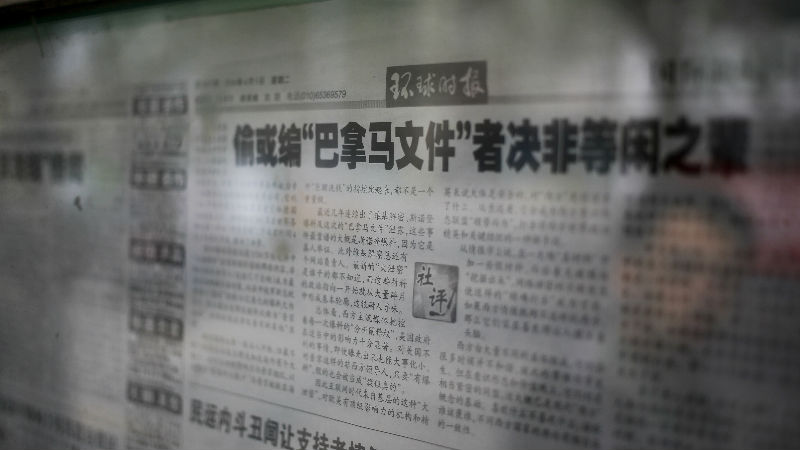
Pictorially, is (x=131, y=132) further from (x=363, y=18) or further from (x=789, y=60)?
(x=789, y=60)

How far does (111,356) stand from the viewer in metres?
1.28

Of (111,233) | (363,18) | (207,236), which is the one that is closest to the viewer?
(363,18)

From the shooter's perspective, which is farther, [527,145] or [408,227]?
[408,227]

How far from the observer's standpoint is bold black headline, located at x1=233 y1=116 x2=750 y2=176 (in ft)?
2.41

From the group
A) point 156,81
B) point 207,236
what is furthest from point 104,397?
point 156,81

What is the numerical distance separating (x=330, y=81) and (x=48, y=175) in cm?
74

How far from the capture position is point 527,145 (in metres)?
0.84

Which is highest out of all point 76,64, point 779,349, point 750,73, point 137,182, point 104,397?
point 76,64

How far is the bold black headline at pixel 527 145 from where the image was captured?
0.73 metres

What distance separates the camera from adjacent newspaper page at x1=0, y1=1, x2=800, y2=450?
730 mm

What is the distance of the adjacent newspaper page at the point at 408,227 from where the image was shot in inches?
28.8

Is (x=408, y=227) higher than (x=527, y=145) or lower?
lower

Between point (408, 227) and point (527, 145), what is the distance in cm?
21

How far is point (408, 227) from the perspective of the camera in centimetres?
94
